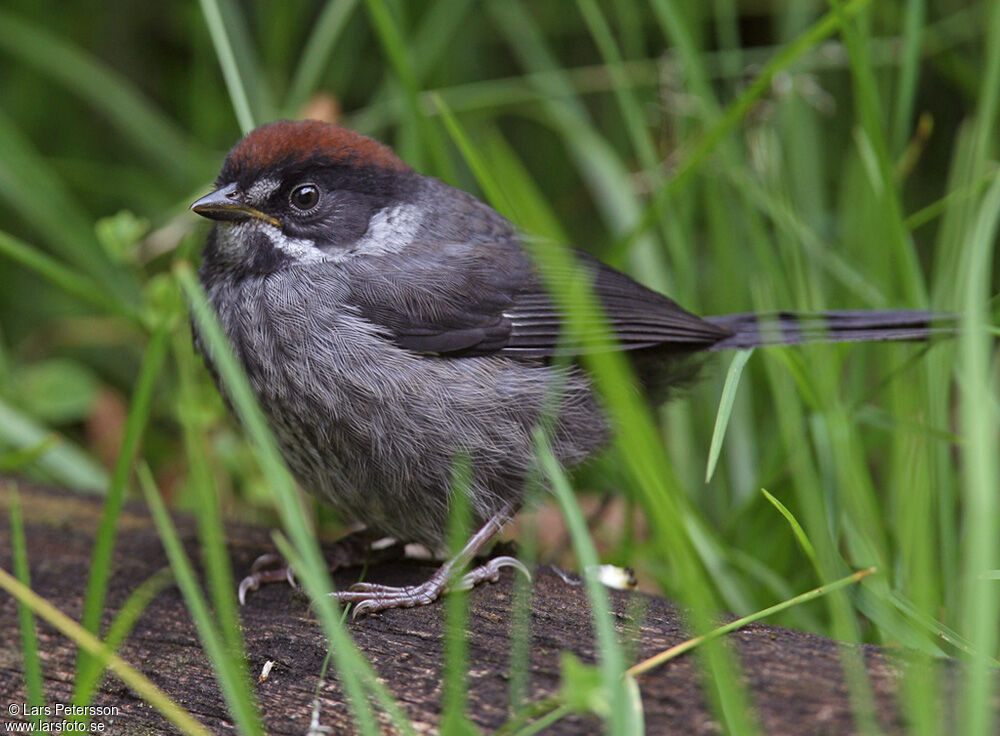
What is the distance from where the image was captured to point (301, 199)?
117 inches

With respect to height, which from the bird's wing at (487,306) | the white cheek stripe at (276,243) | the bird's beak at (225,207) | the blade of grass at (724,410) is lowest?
the blade of grass at (724,410)

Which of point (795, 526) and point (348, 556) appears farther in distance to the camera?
point (348, 556)

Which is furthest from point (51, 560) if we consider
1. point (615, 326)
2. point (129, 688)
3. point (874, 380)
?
point (874, 380)

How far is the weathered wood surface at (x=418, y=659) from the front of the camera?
74.7 inches

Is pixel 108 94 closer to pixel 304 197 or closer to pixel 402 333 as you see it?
pixel 304 197

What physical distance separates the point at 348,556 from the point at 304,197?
106 cm

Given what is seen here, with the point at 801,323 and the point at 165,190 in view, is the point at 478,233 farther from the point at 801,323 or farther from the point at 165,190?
the point at 165,190

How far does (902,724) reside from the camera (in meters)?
1.76

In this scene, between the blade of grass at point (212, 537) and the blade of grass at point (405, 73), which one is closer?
the blade of grass at point (212, 537)

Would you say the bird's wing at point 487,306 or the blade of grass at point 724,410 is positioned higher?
the bird's wing at point 487,306

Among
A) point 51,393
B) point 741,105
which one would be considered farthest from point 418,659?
point 51,393

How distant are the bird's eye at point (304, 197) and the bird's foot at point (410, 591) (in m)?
1.05

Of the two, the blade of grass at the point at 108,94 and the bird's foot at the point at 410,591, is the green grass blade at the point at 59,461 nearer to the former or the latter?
the blade of grass at the point at 108,94

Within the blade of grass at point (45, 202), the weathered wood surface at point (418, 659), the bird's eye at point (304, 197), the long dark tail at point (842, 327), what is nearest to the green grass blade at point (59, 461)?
the blade of grass at point (45, 202)
